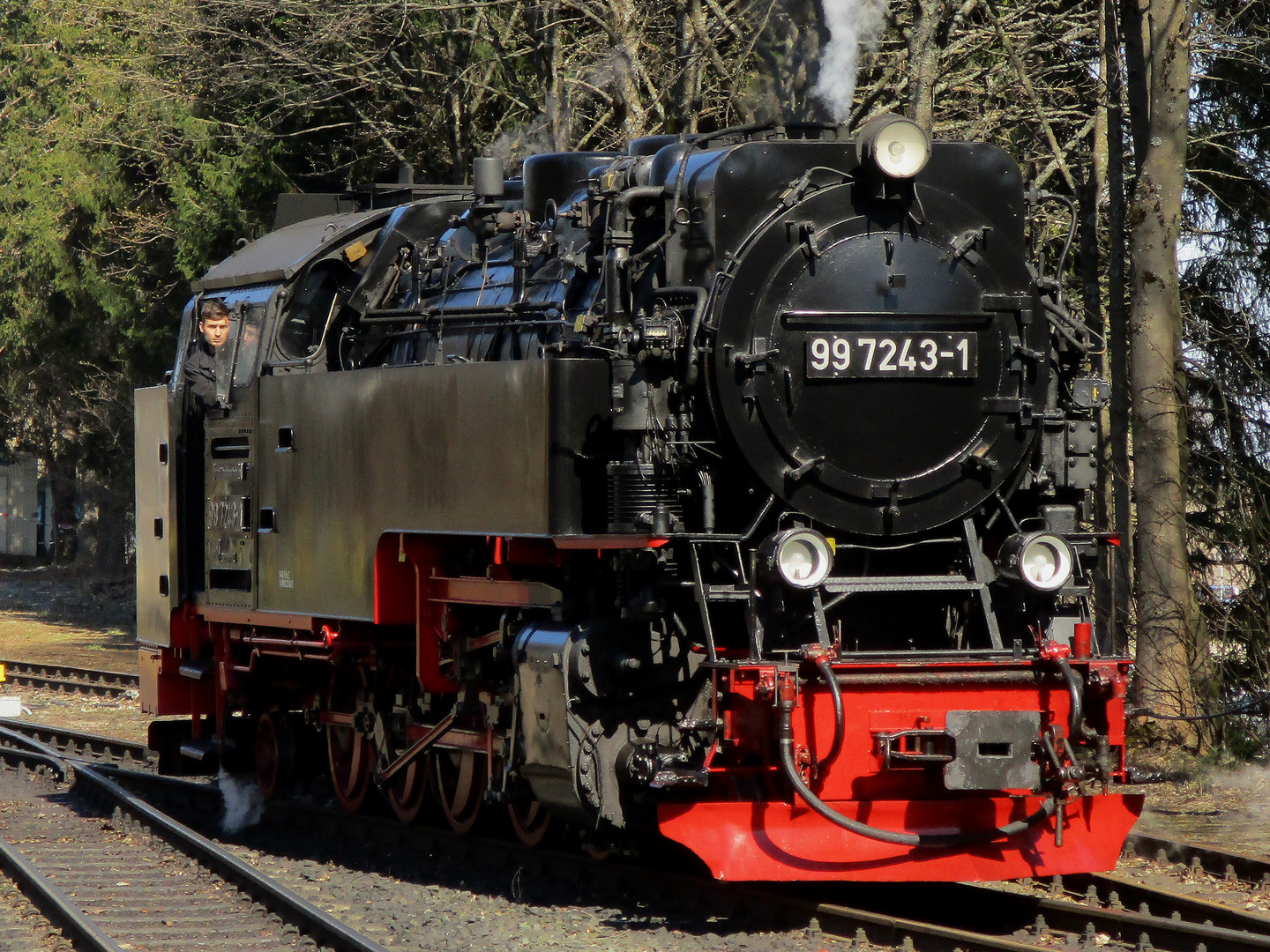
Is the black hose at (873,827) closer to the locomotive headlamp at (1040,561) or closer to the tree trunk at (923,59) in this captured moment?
the locomotive headlamp at (1040,561)

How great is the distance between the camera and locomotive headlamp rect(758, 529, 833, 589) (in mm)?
6223

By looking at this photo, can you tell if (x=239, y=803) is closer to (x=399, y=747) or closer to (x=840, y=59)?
(x=399, y=747)

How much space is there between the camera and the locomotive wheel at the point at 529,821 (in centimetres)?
778

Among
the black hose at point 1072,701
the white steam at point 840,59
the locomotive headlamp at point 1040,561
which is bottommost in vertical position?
the black hose at point 1072,701

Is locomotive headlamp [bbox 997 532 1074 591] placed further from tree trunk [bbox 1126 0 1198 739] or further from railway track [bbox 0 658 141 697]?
railway track [bbox 0 658 141 697]

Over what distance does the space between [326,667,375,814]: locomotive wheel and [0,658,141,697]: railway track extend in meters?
6.86

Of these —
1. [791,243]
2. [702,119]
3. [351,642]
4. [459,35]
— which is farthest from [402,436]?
[459,35]

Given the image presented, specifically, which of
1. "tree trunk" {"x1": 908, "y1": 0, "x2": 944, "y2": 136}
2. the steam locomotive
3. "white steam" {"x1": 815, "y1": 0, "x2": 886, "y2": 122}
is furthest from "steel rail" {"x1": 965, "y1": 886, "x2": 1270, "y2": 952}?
"tree trunk" {"x1": 908, "y1": 0, "x2": 944, "y2": 136}

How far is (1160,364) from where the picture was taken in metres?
9.79

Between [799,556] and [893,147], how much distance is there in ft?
5.44

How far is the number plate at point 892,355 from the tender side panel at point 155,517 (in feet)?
16.0

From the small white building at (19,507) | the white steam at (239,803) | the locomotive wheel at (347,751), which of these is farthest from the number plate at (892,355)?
the small white building at (19,507)

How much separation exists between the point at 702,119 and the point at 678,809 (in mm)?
11649

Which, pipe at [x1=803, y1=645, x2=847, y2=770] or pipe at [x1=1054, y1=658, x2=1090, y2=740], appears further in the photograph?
pipe at [x1=1054, y1=658, x2=1090, y2=740]
